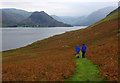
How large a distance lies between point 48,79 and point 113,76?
21.4 ft

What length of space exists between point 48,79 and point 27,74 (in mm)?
3233

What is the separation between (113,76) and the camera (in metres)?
11.6

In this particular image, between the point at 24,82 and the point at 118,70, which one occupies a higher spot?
the point at 118,70

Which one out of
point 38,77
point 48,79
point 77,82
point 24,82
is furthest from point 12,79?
point 77,82

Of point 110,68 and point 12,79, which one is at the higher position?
point 110,68

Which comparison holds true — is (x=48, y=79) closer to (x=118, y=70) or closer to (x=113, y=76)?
(x=113, y=76)

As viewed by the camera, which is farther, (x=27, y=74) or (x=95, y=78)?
(x=27, y=74)

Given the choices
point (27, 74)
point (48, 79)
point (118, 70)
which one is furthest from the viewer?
point (27, 74)

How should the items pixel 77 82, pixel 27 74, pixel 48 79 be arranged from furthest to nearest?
pixel 27 74
pixel 48 79
pixel 77 82

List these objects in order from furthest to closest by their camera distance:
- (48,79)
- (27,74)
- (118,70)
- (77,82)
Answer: (27,74) → (118,70) → (48,79) → (77,82)

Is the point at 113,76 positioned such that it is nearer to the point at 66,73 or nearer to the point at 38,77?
the point at 66,73

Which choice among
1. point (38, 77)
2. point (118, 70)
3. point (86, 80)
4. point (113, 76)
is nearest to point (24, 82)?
point (38, 77)

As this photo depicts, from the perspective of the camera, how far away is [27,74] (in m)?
13.6

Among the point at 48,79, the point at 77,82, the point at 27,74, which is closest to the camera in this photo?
the point at 77,82
